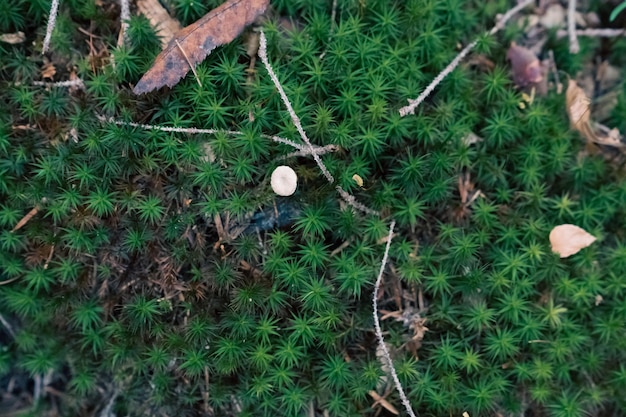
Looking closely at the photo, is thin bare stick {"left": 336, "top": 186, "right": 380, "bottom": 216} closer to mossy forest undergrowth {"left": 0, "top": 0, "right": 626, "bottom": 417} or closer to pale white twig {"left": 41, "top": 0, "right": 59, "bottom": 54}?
mossy forest undergrowth {"left": 0, "top": 0, "right": 626, "bottom": 417}

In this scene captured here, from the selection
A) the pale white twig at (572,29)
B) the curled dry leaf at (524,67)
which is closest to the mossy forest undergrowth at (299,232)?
the curled dry leaf at (524,67)

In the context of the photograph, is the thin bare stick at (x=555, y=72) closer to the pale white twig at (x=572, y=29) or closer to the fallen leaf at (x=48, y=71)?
the pale white twig at (x=572, y=29)

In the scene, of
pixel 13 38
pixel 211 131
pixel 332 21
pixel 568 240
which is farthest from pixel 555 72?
pixel 13 38

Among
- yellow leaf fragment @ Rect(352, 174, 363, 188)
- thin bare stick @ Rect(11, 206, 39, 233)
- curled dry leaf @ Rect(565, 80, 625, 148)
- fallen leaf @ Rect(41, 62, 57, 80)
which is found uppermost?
fallen leaf @ Rect(41, 62, 57, 80)

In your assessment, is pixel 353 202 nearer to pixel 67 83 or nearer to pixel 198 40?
pixel 198 40

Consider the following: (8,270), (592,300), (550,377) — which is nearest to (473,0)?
(592,300)

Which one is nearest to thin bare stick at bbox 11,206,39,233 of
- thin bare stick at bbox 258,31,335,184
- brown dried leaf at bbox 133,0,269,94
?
brown dried leaf at bbox 133,0,269,94

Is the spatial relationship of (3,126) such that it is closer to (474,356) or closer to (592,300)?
(474,356)
